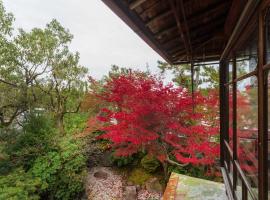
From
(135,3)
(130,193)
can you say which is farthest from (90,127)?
(135,3)

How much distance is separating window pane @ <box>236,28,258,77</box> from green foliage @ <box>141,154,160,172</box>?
5841 millimetres

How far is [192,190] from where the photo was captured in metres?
3.89

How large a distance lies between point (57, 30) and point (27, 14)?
334 centimetres

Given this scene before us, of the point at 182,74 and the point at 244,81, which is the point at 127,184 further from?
the point at 244,81

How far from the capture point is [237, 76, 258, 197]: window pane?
5.15ft

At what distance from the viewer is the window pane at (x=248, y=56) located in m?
1.64

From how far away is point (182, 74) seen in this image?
9.46 meters

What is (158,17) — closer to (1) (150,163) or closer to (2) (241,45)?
(2) (241,45)

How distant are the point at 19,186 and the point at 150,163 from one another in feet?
13.1

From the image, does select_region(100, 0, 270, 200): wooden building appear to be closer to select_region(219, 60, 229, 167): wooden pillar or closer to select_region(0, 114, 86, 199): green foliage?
select_region(219, 60, 229, 167): wooden pillar

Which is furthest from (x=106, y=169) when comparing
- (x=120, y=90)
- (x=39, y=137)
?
(x=120, y=90)

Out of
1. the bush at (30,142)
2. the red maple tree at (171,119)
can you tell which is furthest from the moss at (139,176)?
the bush at (30,142)

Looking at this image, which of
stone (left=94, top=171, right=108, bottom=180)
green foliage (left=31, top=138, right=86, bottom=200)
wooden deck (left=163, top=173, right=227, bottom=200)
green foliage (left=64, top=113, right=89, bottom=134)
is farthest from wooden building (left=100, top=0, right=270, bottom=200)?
green foliage (left=64, top=113, right=89, bottom=134)

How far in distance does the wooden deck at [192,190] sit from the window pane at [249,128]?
1664 mm
